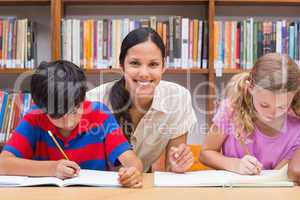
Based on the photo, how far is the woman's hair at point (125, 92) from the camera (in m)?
1.57

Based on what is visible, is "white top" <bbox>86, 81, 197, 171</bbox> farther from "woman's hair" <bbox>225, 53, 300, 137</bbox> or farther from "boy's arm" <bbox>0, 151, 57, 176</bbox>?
"boy's arm" <bbox>0, 151, 57, 176</bbox>

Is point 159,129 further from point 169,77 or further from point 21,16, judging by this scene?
point 21,16

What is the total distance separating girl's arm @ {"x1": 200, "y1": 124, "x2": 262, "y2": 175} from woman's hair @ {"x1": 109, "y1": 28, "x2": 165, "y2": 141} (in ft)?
1.04

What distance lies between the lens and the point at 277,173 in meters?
1.19

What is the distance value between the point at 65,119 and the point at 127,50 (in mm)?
388

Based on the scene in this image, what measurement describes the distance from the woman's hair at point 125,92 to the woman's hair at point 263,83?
12.5 inches

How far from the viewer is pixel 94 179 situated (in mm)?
1124

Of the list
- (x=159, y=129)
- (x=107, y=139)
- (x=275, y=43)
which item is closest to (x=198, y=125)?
(x=275, y=43)

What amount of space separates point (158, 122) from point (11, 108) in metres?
0.95

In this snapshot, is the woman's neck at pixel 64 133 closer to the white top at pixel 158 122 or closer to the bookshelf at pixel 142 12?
the white top at pixel 158 122

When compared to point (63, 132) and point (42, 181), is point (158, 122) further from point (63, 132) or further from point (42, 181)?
point (42, 181)

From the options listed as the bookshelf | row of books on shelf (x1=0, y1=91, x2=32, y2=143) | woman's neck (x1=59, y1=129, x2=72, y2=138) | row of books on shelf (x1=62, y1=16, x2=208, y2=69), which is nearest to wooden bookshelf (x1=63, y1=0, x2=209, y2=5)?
the bookshelf

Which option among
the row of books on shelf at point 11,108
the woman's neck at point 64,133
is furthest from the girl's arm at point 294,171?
the row of books on shelf at point 11,108

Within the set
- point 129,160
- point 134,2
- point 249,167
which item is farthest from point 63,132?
point 134,2
